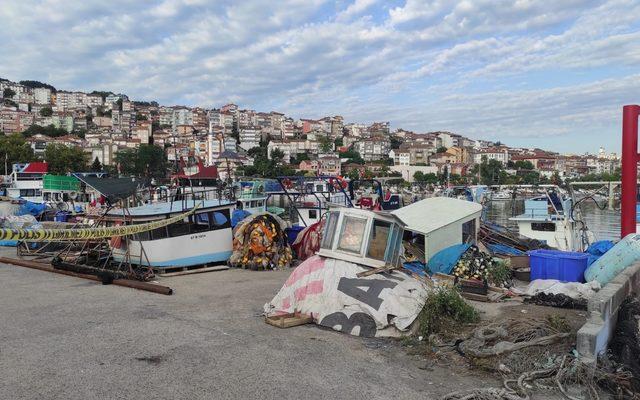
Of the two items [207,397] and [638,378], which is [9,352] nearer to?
[207,397]

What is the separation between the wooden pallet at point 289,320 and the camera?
8828 mm

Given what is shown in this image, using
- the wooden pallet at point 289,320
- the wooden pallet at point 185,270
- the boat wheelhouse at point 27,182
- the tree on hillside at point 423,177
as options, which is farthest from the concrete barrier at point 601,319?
the tree on hillside at point 423,177

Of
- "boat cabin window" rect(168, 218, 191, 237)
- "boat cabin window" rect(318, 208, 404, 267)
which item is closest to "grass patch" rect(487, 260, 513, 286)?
"boat cabin window" rect(318, 208, 404, 267)

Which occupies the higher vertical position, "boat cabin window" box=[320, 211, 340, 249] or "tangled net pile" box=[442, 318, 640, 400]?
"boat cabin window" box=[320, 211, 340, 249]

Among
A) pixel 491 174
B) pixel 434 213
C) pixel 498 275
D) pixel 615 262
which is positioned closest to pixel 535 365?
pixel 498 275

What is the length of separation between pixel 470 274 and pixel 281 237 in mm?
6562

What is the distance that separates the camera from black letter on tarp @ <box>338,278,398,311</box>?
8.73m

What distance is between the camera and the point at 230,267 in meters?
15.7

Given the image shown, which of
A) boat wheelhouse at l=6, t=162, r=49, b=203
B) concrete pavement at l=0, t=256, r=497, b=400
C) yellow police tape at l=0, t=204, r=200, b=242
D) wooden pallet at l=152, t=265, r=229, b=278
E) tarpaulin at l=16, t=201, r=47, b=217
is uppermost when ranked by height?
boat wheelhouse at l=6, t=162, r=49, b=203

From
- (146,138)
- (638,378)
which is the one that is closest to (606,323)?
(638,378)

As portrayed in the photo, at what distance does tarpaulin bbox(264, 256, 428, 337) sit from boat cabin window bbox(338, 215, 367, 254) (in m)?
0.41

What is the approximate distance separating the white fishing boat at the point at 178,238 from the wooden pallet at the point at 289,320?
6.09 m

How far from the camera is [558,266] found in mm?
11680

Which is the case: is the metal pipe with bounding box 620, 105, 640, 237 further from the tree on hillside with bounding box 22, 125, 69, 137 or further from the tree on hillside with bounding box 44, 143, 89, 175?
the tree on hillside with bounding box 22, 125, 69, 137
